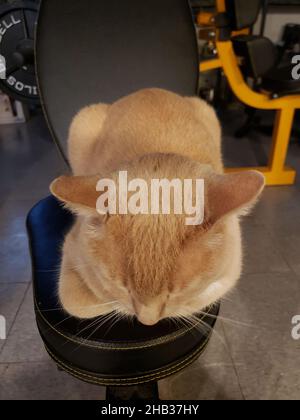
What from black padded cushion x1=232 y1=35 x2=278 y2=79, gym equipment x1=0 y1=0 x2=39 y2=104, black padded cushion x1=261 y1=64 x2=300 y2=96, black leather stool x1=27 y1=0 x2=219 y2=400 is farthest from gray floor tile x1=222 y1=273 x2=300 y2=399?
gym equipment x1=0 y1=0 x2=39 y2=104

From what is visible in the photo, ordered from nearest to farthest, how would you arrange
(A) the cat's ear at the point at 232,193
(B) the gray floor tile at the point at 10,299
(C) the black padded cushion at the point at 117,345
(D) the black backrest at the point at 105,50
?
(A) the cat's ear at the point at 232,193 < (C) the black padded cushion at the point at 117,345 < (D) the black backrest at the point at 105,50 < (B) the gray floor tile at the point at 10,299

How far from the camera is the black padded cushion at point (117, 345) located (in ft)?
2.26

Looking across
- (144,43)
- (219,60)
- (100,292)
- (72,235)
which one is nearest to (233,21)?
(219,60)

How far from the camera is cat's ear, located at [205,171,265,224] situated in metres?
0.54

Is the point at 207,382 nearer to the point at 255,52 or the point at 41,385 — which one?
the point at 41,385

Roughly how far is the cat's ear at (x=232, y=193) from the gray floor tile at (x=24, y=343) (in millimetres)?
956

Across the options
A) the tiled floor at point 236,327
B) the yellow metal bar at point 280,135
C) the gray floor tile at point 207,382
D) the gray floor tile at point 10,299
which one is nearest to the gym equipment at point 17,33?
the tiled floor at point 236,327

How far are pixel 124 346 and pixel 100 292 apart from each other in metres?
0.12

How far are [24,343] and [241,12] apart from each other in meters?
1.96

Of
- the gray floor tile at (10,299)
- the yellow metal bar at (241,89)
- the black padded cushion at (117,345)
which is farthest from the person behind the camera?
the yellow metal bar at (241,89)

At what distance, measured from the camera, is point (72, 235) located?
2.73 feet

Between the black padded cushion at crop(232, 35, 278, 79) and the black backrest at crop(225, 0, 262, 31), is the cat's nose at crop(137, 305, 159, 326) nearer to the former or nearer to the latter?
the black backrest at crop(225, 0, 262, 31)

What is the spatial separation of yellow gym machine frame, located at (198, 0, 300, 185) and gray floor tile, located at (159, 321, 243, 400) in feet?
4.24

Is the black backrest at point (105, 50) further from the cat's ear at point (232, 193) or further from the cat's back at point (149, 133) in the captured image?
the cat's ear at point (232, 193)
